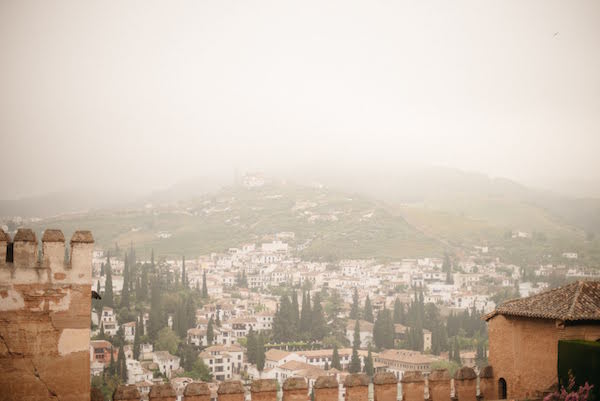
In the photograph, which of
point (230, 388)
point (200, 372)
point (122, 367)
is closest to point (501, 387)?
point (230, 388)

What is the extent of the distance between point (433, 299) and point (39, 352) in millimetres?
94165

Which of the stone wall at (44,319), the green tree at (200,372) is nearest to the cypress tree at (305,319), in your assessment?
the green tree at (200,372)

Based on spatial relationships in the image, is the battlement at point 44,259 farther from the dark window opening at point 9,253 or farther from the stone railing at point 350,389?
the stone railing at point 350,389

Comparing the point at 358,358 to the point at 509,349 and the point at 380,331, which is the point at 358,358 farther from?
the point at 509,349

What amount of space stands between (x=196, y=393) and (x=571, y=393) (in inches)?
214

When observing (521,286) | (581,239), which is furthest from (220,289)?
(581,239)

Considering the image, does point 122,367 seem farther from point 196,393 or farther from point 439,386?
point 196,393

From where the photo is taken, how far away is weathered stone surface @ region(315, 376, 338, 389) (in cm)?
965

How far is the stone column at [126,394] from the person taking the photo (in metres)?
8.74

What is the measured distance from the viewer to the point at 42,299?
8.46 metres

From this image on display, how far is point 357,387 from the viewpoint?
10000mm

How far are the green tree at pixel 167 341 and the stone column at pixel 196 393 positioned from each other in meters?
55.1

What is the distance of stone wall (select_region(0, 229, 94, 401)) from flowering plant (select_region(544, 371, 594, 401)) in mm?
6749

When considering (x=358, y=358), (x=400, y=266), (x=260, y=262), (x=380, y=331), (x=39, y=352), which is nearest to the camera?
(x=39, y=352)
